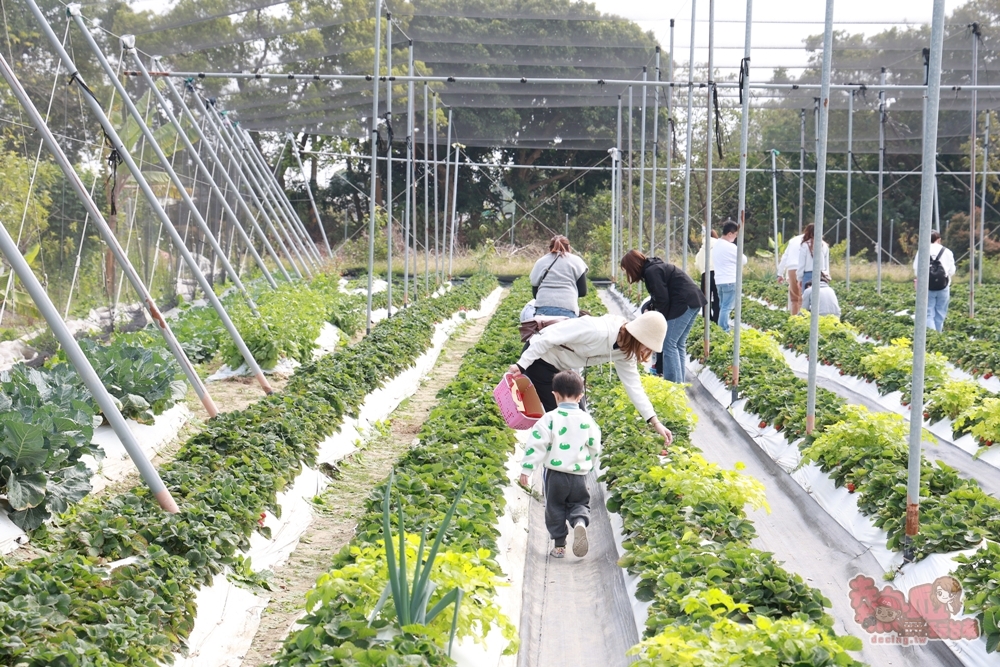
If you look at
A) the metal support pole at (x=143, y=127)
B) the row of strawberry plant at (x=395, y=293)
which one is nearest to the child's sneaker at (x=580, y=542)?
the metal support pole at (x=143, y=127)

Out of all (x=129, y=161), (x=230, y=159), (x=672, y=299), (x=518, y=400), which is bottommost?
(x=518, y=400)

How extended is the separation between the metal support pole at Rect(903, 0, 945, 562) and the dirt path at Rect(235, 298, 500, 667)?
10.4 feet

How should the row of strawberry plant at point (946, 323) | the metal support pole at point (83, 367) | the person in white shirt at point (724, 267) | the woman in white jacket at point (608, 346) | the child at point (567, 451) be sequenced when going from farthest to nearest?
the person in white shirt at point (724, 267) → the row of strawberry plant at point (946, 323) → the woman in white jacket at point (608, 346) → the child at point (567, 451) → the metal support pole at point (83, 367)

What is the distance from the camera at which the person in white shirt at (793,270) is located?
14.3 meters

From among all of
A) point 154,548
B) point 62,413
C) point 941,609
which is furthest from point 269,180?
point 941,609

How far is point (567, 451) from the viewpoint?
534 cm

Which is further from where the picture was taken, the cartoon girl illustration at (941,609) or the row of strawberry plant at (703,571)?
the cartoon girl illustration at (941,609)

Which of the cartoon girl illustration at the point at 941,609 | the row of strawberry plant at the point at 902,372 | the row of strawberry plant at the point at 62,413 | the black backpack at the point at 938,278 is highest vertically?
the black backpack at the point at 938,278

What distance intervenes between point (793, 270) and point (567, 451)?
10.2 m

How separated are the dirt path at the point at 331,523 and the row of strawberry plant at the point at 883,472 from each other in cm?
311

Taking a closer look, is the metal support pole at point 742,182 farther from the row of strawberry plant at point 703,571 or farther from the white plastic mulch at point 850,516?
the row of strawberry plant at point 703,571

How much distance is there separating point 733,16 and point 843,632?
13.9 metres

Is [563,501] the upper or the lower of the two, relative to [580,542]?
upper

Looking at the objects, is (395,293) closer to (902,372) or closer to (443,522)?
(902,372)
